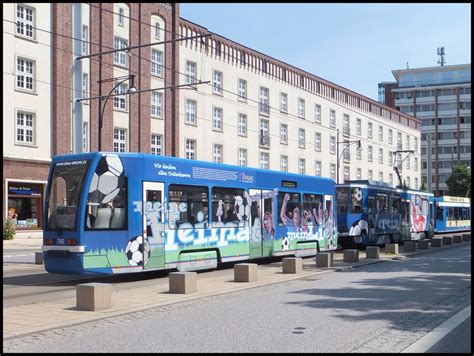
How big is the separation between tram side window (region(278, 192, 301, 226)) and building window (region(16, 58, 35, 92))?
20981 millimetres

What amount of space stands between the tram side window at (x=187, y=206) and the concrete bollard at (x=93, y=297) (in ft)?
17.1

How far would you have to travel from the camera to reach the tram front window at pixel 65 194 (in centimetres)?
1349

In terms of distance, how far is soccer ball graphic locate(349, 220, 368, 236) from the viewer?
27047mm

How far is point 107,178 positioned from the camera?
13805 mm

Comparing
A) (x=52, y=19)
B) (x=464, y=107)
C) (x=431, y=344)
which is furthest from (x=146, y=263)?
(x=464, y=107)

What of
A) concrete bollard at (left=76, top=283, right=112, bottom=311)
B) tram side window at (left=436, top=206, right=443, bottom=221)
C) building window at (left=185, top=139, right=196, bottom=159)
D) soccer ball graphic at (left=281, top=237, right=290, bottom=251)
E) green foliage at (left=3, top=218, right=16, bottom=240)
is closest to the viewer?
concrete bollard at (left=76, top=283, right=112, bottom=311)

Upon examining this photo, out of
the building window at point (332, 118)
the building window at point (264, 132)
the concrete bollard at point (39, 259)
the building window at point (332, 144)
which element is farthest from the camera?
the building window at point (332, 144)

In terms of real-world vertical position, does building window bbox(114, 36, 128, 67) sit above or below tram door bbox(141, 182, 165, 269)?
above

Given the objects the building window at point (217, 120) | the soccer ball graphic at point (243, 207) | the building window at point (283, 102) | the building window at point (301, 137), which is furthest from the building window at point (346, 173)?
the soccer ball graphic at point (243, 207)

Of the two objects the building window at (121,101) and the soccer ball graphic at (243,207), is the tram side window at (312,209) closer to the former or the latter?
the soccer ball graphic at (243,207)

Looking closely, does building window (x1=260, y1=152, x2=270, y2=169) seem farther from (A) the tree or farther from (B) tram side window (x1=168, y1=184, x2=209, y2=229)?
(A) the tree

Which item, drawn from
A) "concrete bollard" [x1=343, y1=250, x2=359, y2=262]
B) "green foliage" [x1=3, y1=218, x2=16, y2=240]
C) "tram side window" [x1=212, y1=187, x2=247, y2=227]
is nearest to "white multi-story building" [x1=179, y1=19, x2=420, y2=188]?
"green foliage" [x1=3, y1=218, x2=16, y2=240]

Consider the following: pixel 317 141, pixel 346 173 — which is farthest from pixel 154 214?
pixel 346 173

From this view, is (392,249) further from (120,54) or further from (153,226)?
(120,54)
